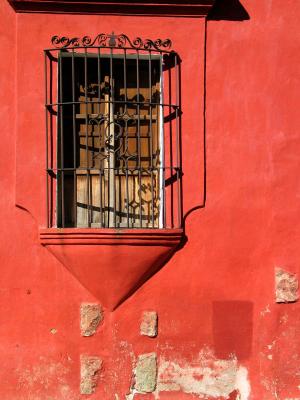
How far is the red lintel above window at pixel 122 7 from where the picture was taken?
5.10 meters

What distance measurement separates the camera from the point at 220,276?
204 inches

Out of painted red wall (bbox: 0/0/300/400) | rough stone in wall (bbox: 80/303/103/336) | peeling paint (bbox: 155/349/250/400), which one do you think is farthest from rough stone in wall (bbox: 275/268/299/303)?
rough stone in wall (bbox: 80/303/103/336)

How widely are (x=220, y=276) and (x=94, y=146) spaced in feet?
5.19

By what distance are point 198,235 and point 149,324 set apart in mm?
867

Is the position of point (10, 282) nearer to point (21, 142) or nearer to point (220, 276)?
point (21, 142)

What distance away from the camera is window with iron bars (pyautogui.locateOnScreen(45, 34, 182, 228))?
203 inches

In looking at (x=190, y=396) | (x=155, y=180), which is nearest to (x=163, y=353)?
(x=190, y=396)

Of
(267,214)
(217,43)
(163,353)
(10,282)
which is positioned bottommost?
(163,353)

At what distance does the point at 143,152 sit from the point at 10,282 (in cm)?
161

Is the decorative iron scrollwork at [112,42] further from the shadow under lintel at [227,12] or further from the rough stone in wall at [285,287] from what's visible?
the rough stone in wall at [285,287]

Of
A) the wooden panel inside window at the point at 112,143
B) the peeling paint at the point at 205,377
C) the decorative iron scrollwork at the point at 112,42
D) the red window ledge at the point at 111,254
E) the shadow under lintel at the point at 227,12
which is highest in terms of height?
the shadow under lintel at the point at 227,12

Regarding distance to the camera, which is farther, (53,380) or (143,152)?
(143,152)

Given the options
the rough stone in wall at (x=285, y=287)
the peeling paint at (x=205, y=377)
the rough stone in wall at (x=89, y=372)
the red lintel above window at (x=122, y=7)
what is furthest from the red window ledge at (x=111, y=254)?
the red lintel above window at (x=122, y=7)

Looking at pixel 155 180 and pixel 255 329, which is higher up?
pixel 155 180
